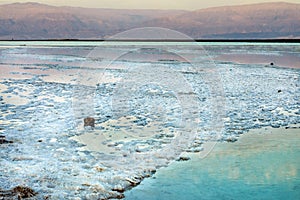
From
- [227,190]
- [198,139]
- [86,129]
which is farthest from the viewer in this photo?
[86,129]

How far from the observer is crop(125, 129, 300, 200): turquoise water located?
5.66m

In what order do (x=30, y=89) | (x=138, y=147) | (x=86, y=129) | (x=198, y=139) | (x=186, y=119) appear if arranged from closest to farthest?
(x=138, y=147), (x=198, y=139), (x=86, y=129), (x=186, y=119), (x=30, y=89)

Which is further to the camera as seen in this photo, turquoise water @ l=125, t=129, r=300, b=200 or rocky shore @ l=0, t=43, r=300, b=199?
rocky shore @ l=0, t=43, r=300, b=199

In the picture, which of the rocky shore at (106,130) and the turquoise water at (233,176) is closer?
the turquoise water at (233,176)

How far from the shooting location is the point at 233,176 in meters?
6.34

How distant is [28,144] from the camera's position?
8.06 meters

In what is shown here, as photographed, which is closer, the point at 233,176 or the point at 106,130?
the point at 233,176

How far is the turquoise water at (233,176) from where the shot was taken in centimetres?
566

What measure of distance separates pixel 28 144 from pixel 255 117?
6170mm

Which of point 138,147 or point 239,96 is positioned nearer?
Answer: point 138,147

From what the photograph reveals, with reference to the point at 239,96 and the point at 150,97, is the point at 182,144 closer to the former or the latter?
the point at 150,97

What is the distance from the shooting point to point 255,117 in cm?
1082

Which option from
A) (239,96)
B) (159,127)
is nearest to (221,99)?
(239,96)

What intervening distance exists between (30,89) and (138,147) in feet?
32.1
